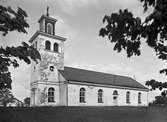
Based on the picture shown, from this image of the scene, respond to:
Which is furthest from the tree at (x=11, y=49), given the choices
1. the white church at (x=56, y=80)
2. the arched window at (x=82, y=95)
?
the arched window at (x=82, y=95)

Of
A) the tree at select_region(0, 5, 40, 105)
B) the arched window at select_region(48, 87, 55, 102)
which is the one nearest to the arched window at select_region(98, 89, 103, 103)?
the arched window at select_region(48, 87, 55, 102)

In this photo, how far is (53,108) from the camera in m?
20.9

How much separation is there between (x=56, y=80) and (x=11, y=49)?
2516 cm

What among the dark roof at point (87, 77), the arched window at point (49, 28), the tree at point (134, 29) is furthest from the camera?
the arched window at point (49, 28)

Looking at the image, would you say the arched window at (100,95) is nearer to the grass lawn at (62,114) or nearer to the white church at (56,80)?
the white church at (56,80)

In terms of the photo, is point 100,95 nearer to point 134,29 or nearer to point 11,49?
point 11,49

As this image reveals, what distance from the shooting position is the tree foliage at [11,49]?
699cm

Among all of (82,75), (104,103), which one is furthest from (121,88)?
(82,75)

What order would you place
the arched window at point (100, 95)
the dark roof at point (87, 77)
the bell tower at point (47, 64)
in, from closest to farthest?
the bell tower at point (47, 64) → the dark roof at point (87, 77) → the arched window at point (100, 95)

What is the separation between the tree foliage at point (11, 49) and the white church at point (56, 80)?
2178 centimetres

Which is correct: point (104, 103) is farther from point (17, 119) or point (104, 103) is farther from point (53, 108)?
point (17, 119)

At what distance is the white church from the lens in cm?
3058

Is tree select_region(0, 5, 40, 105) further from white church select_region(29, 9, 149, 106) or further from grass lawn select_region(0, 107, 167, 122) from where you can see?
white church select_region(29, 9, 149, 106)

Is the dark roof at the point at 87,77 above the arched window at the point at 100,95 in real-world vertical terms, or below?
above
